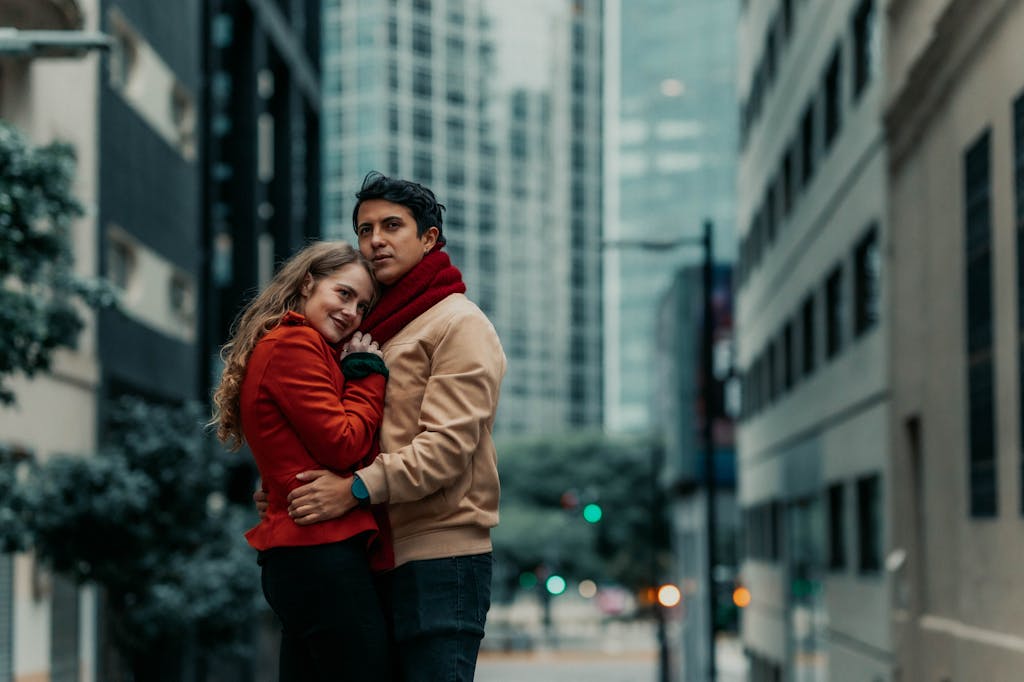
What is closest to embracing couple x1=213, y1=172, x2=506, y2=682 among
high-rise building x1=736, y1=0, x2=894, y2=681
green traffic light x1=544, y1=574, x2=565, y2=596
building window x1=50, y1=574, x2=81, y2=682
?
high-rise building x1=736, y1=0, x2=894, y2=681

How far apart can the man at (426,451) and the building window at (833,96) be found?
2086 cm

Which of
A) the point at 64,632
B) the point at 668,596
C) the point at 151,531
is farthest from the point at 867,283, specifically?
the point at 64,632

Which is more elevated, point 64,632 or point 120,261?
point 120,261

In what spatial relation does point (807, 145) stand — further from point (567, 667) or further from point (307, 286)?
point (567, 667)

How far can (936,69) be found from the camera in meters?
16.5

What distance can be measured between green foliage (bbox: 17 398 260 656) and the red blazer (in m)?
13.9

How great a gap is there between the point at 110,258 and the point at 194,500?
6190mm

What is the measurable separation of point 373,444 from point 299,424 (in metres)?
0.26

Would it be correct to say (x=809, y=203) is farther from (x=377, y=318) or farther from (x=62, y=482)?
(x=377, y=318)

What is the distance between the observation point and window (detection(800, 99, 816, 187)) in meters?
29.5

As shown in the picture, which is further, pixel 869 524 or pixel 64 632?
pixel 64 632

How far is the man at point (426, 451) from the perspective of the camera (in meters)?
4.64

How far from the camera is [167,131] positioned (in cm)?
2969

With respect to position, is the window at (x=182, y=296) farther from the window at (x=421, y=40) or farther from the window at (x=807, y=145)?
the window at (x=421, y=40)
